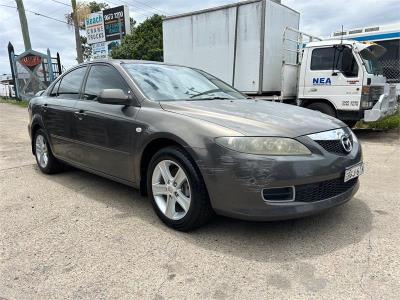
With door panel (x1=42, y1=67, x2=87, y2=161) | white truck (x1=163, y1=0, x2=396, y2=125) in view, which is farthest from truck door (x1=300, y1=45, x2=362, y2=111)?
door panel (x1=42, y1=67, x2=87, y2=161)

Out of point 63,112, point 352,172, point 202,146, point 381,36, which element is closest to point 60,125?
point 63,112

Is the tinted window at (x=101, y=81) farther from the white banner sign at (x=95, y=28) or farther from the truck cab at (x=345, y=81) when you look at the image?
the white banner sign at (x=95, y=28)

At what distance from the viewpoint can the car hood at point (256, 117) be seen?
311 cm

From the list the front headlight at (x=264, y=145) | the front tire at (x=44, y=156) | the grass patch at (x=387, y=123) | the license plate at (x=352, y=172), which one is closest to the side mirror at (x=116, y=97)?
the front headlight at (x=264, y=145)

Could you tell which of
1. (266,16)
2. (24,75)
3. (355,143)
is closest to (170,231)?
(355,143)

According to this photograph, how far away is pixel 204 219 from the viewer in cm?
328

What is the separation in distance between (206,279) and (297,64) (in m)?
8.05

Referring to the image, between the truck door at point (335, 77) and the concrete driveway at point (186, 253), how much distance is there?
15.0 feet

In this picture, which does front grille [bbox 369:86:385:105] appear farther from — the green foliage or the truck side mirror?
the green foliage

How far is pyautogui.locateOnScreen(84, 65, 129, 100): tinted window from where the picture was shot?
163 inches

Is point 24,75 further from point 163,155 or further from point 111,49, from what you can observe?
point 163,155

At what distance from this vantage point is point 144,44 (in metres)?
24.9

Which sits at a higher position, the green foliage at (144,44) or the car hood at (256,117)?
the green foliage at (144,44)

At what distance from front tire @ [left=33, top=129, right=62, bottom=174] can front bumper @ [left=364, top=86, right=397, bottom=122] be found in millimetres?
6355
